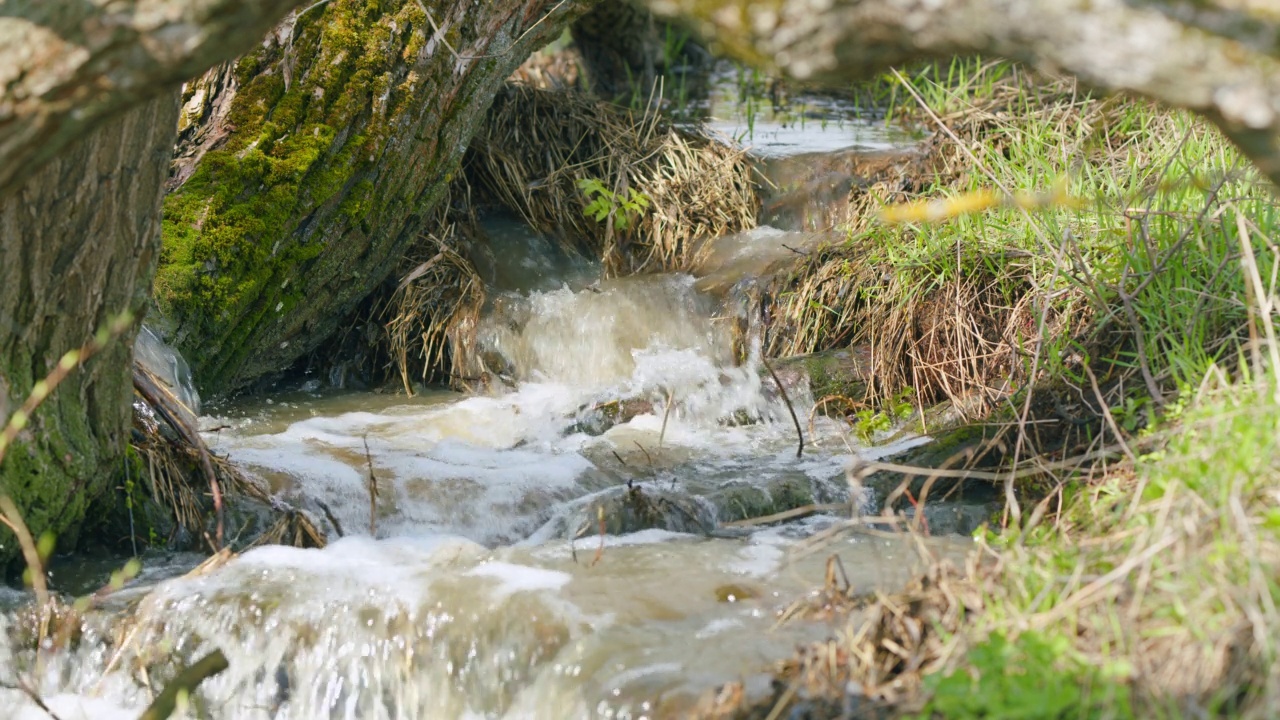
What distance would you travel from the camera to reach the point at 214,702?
2.82 m

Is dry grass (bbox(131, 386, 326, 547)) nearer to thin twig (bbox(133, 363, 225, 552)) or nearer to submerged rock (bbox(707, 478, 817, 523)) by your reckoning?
thin twig (bbox(133, 363, 225, 552))

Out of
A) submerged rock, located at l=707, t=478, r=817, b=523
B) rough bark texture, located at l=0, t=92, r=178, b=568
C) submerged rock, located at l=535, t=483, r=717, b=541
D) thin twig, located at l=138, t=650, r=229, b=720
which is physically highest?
rough bark texture, located at l=0, t=92, r=178, b=568

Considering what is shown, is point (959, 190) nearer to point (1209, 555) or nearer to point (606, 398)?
point (606, 398)

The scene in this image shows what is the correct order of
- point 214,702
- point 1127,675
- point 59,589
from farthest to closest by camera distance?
point 59,589 → point 214,702 → point 1127,675

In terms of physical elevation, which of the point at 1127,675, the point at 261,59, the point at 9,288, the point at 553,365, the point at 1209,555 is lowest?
the point at 553,365

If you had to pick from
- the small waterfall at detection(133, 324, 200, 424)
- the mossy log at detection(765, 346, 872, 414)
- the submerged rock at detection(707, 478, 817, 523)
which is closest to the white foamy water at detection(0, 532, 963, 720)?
the submerged rock at detection(707, 478, 817, 523)

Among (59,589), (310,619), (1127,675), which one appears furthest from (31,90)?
(1127,675)

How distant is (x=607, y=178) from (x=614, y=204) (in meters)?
0.25

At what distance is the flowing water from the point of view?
8.92ft

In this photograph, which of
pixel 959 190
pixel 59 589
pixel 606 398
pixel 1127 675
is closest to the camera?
pixel 1127 675

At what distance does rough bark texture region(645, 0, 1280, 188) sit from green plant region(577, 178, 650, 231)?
4.16 meters

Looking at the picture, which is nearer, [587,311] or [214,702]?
[214,702]

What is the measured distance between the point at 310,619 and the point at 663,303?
10.1 ft

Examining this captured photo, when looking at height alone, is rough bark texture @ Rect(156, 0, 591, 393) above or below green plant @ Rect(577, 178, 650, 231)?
above
